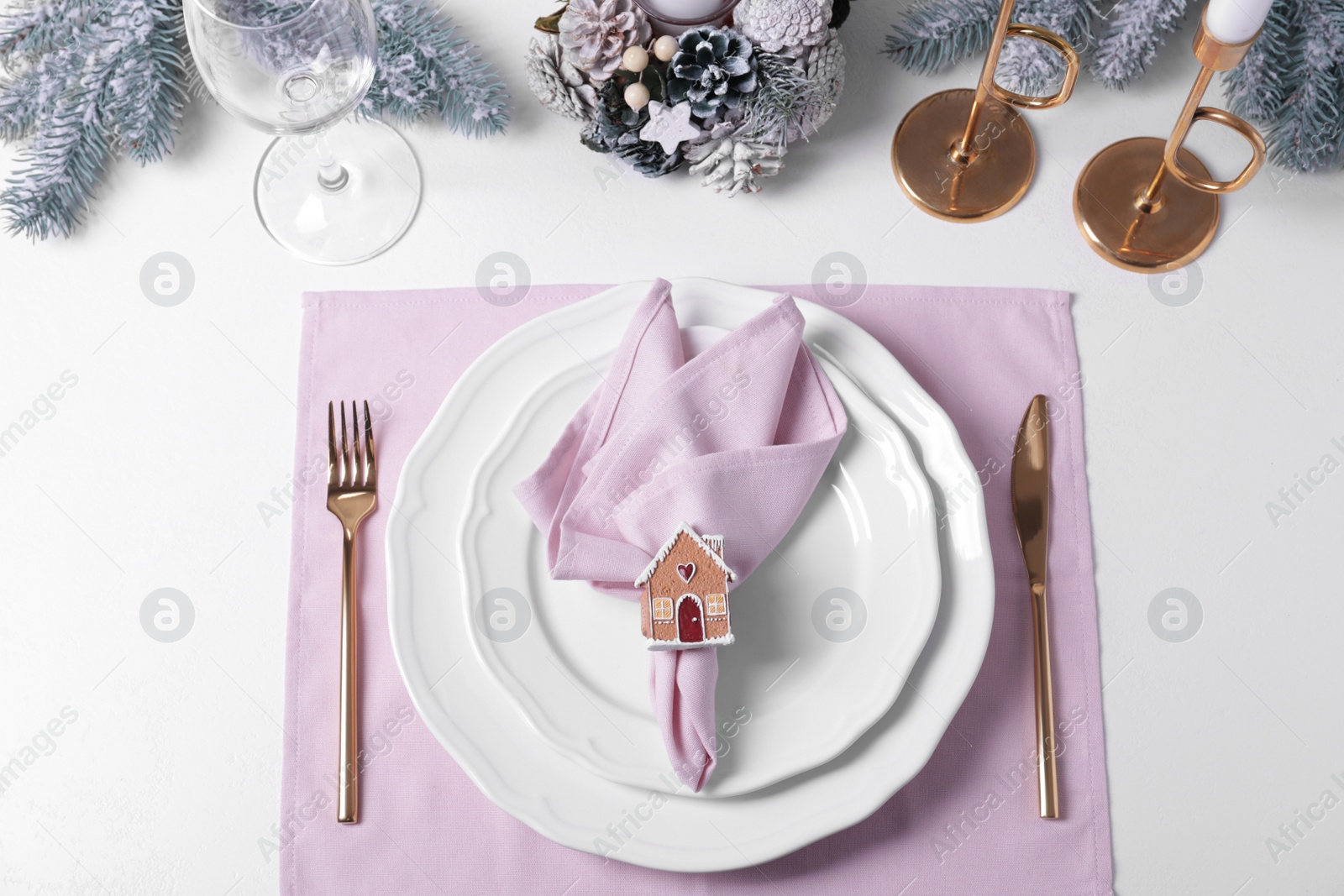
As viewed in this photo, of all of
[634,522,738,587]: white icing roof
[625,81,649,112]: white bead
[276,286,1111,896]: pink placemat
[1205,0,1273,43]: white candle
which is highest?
[1205,0,1273,43]: white candle

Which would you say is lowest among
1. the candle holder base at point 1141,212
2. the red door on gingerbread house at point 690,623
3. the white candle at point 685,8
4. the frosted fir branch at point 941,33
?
the red door on gingerbread house at point 690,623

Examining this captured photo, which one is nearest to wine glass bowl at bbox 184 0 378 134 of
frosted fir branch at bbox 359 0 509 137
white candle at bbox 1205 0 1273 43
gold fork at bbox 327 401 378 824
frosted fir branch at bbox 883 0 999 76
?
frosted fir branch at bbox 359 0 509 137

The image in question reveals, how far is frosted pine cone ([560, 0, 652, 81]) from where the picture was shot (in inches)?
27.4

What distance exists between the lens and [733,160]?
743 millimetres

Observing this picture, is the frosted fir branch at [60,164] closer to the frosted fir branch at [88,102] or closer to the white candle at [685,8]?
the frosted fir branch at [88,102]

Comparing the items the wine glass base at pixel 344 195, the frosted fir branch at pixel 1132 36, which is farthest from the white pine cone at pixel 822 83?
the wine glass base at pixel 344 195

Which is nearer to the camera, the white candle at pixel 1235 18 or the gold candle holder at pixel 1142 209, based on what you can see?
the white candle at pixel 1235 18

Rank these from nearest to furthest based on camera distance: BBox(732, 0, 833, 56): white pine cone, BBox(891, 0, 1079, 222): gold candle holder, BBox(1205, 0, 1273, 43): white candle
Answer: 1. BBox(1205, 0, 1273, 43): white candle
2. BBox(732, 0, 833, 56): white pine cone
3. BBox(891, 0, 1079, 222): gold candle holder

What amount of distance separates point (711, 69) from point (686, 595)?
0.38 meters

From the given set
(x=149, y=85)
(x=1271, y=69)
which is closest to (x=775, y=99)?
(x=1271, y=69)

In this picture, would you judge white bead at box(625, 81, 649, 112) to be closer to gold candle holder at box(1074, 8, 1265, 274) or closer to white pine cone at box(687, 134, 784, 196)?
white pine cone at box(687, 134, 784, 196)

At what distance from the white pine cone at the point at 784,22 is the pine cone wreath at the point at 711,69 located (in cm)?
1

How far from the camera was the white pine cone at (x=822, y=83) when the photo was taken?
712 mm

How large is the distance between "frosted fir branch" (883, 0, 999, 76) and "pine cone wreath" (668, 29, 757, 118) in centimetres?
17
